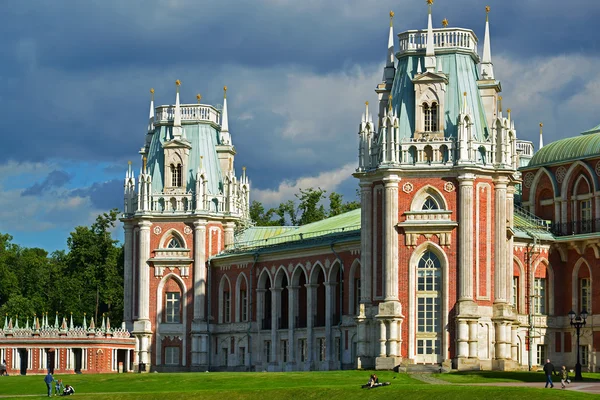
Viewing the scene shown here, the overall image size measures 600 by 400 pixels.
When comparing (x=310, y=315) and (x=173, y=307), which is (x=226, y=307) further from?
(x=310, y=315)

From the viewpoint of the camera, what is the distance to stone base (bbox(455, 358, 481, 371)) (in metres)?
78.4

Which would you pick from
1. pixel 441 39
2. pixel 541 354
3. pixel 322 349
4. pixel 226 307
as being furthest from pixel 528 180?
pixel 226 307

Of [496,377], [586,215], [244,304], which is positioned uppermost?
[586,215]

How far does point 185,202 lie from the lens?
350 ft

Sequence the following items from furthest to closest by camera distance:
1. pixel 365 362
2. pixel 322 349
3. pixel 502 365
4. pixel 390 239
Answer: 1. pixel 322 349
2. pixel 365 362
3. pixel 390 239
4. pixel 502 365

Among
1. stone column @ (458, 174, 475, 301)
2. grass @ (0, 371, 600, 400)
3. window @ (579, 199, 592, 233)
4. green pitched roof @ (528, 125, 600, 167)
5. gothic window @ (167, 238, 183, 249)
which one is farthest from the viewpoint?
gothic window @ (167, 238, 183, 249)

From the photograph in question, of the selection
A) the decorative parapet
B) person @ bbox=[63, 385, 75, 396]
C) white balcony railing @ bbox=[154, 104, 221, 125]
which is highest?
the decorative parapet

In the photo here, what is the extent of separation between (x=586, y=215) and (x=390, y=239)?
56.1 ft

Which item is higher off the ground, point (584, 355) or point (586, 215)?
point (586, 215)

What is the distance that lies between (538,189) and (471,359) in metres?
20.6

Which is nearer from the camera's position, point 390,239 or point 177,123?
point 390,239

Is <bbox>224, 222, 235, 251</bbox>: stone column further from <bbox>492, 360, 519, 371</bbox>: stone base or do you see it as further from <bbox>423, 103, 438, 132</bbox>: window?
<bbox>492, 360, 519, 371</bbox>: stone base

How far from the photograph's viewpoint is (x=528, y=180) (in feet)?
317

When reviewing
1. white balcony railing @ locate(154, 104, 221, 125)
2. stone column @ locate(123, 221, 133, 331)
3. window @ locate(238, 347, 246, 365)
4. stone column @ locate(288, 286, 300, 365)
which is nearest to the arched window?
stone column @ locate(288, 286, 300, 365)
